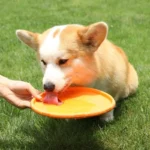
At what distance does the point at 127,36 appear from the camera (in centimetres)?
558

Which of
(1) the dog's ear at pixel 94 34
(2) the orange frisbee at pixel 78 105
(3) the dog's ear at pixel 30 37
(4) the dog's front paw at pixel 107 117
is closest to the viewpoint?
Answer: (2) the orange frisbee at pixel 78 105

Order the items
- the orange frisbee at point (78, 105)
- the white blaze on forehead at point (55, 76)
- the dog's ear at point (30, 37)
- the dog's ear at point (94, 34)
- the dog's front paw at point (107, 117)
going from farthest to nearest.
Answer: the dog's front paw at point (107, 117), the dog's ear at point (30, 37), the dog's ear at point (94, 34), the white blaze on forehead at point (55, 76), the orange frisbee at point (78, 105)

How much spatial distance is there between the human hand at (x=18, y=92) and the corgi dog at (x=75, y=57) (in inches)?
7.0

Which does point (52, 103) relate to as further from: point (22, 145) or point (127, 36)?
point (127, 36)

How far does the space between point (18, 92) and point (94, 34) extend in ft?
2.20

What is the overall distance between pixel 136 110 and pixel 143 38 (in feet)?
7.83

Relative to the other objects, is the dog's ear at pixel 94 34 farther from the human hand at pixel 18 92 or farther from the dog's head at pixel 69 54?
the human hand at pixel 18 92

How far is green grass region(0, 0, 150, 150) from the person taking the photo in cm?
276

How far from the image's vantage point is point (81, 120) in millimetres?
3088

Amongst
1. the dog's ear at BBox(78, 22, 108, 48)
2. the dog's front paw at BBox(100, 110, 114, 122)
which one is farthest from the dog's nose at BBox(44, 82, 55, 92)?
the dog's front paw at BBox(100, 110, 114, 122)

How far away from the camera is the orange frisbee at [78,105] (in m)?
2.27

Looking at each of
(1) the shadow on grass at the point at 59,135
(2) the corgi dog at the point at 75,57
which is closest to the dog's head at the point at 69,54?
(2) the corgi dog at the point at 75,57

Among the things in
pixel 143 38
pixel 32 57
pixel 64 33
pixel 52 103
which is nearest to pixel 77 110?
pixel 52 103

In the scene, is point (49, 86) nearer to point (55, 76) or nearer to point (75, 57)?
point (55, 76)
